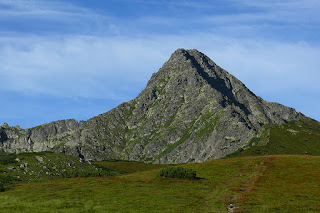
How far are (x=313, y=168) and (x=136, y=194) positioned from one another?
39829 mm

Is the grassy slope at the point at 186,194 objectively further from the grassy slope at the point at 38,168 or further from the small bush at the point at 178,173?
the grassy slope at the point at 38,168

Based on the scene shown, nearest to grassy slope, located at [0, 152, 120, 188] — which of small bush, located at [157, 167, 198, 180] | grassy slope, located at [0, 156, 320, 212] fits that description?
small bush, located at [157, 167, 198, 180]

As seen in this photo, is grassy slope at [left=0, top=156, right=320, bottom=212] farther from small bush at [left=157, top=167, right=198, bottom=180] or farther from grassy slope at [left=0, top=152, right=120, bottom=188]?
grassy slope at [left=0, top=152, right=120, bottom=188]

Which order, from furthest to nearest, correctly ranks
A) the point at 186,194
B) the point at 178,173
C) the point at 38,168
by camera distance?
the point at 38,168 → the point at 178,173 → the point at 186,194

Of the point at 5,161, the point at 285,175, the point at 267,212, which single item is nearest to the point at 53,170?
the point at 5,161

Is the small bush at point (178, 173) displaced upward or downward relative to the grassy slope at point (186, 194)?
upward

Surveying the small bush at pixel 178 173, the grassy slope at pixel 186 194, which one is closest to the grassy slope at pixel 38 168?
the small bush at pixel 178 173

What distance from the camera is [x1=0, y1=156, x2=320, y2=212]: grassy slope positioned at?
39.6 metres

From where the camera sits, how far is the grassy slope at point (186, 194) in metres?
39.6

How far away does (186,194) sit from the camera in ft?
159

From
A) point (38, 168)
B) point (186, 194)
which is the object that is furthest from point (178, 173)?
point (38, 168)

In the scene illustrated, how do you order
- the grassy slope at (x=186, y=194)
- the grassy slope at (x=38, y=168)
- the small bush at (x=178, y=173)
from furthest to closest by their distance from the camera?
1. the grassy slope at (x=38, y=168)
2. the small bush at (x=178, y=173)
3. the grassy slope at (x=186, y=194)

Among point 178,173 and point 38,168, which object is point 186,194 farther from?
point 38,168

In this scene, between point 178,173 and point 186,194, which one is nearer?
point 186,194
